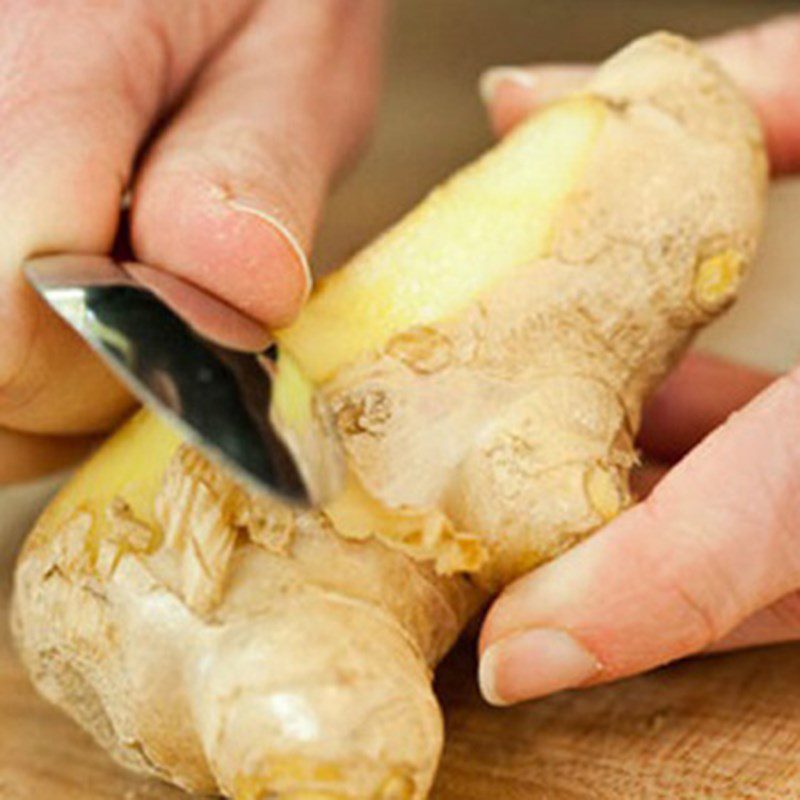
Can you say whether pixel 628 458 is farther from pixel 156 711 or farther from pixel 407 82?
pixel 407 82

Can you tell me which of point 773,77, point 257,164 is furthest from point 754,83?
point 257,164

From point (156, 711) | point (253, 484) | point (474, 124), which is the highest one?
point (253, 484)

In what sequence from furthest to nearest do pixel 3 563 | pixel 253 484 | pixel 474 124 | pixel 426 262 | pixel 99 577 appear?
1. pixel 474 124
2. pixel 3 563
3. pixel 426 262
4. pixel 99 577
5. pixel 253 484

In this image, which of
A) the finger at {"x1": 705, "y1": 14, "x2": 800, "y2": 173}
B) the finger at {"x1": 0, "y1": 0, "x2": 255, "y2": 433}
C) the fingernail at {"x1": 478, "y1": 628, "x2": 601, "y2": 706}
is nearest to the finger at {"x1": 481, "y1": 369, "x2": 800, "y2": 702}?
the fingernail at {"x1": 478, "y1": 628, "x2": 601, "y2": 706}

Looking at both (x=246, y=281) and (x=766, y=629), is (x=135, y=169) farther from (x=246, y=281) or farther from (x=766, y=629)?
(x=766, y=629)

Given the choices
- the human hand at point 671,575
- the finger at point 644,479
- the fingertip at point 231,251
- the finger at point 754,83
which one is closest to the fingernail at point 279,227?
the fingertip at point 231,251

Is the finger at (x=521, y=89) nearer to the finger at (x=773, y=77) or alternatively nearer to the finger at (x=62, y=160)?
the finger at (x=773, y=77)

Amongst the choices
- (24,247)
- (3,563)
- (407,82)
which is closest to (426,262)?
(24,247)
